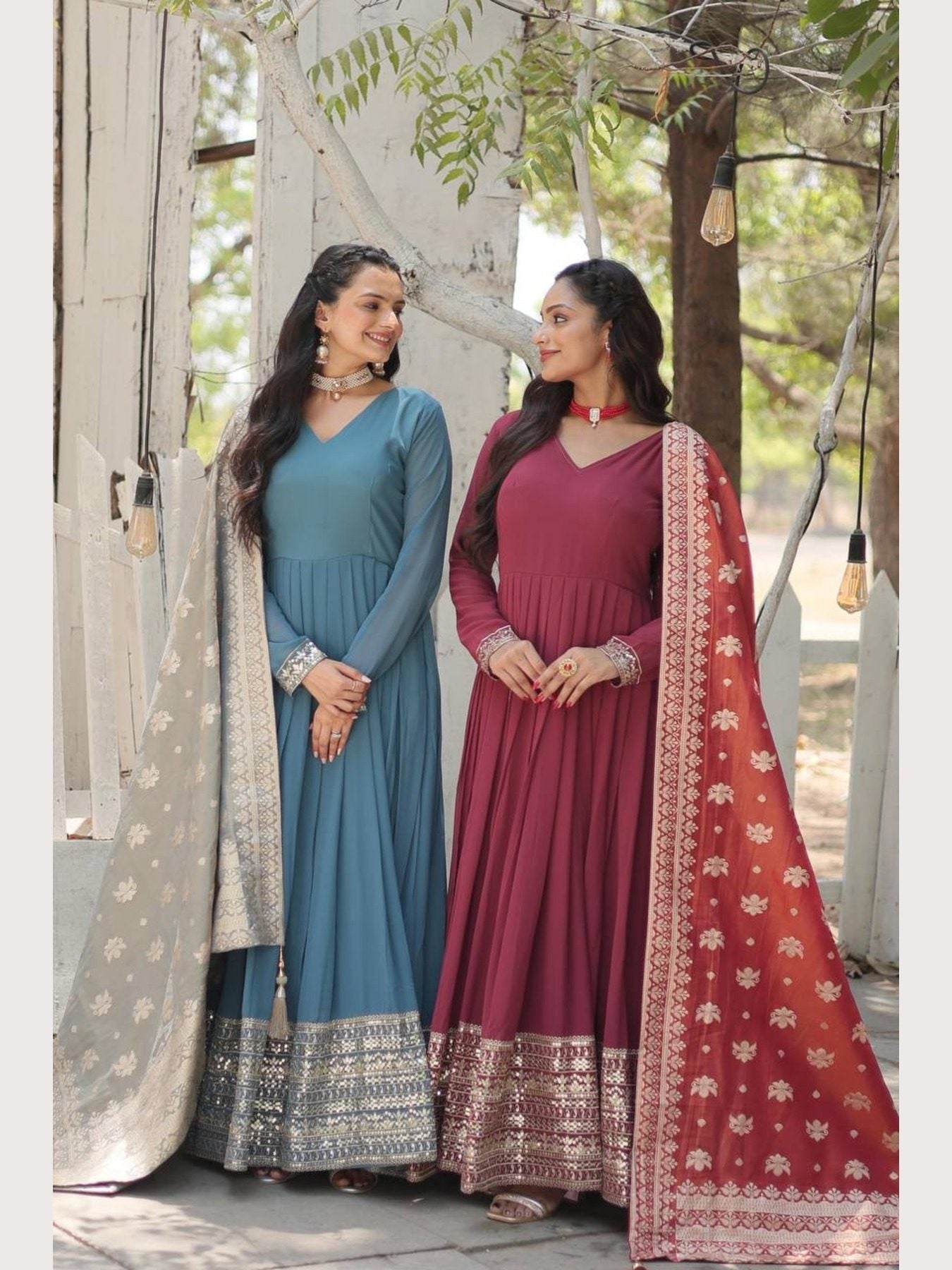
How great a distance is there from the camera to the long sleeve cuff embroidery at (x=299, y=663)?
139 inches

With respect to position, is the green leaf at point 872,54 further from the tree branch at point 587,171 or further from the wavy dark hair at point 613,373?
the tree branch at point 587,171

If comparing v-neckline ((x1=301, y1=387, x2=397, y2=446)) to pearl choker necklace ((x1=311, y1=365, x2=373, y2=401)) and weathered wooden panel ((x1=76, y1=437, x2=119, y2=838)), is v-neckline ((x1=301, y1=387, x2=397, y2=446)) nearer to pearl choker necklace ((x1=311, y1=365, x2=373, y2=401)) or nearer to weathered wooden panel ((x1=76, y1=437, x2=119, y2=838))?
pearl choker necklace ((x1=311, y1=365, x2=373, y2=401))

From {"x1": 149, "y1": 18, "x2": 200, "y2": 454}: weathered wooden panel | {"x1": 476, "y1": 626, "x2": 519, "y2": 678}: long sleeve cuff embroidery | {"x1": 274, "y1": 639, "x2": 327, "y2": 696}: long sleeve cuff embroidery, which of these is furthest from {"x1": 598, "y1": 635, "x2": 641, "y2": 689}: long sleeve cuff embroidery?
{"x1": 149, "y1": 18, "x2": 200, "y2": 454}: weathered wooden panel

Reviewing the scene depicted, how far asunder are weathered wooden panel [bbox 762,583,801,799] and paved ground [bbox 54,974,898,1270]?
2164mm

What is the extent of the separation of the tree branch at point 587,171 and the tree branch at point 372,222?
0.30m

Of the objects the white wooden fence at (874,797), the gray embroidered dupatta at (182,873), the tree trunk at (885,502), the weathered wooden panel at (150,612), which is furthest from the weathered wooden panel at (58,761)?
the tree trunk at (885,502)

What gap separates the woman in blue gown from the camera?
3.45m

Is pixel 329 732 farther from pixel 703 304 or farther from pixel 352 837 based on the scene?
pixel 703 304

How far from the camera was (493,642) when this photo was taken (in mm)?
3480

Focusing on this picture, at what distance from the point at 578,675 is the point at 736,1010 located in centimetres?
75

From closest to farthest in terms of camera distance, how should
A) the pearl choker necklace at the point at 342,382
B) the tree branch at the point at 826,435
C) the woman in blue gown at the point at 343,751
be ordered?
the woman in blue gown at the point at 343,751 → the pearl choker necklace at the point at 342,382 → the tree branch at the point at 826,435

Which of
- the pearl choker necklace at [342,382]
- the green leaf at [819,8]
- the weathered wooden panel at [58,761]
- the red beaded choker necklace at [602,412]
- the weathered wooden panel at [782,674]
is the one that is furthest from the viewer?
the weathered wooden panel at [782,674]

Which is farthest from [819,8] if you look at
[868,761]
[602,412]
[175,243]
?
[175,243]

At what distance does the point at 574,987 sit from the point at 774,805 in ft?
1.85
